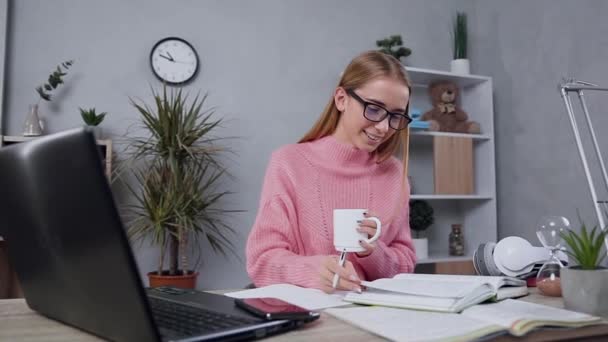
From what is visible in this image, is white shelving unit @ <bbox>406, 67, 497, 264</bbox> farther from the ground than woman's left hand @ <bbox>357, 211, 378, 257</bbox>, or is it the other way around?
white shelving unit @ <bbox>406, 67, 497, 264</bbox>

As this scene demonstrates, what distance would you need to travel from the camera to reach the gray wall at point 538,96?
8.45 ft

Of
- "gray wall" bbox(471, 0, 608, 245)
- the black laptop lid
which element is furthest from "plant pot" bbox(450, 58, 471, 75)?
the black laptop lid

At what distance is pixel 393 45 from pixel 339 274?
2320mm

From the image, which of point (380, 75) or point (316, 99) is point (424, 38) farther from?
point (380, 75)

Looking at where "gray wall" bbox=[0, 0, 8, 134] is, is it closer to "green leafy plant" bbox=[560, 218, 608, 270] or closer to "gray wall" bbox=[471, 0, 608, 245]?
"green leafy plant" bbox=[560, 218, 608, 270]

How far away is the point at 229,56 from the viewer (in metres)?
2.79

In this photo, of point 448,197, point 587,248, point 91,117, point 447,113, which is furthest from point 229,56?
point 587,248

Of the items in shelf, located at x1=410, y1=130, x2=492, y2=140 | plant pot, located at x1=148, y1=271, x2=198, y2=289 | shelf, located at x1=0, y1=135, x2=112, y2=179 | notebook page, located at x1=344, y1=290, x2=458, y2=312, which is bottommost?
plant pot, located at x1=148, y1=271, x2=198, y2=289

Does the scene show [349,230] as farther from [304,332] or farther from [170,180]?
[170,180]

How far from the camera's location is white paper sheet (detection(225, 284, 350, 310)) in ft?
2.70

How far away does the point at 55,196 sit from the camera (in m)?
0.53

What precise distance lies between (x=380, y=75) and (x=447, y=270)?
1.86 meters

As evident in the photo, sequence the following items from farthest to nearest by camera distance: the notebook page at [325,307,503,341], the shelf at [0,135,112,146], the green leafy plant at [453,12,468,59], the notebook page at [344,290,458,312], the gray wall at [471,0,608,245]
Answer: the green leafy plant at [453,12,468,59] → the gray wall at [471,0,608,245] → the shelf at [0,135,112,146] → the notebook page at [344,290,458,312] → the notebook page at [325,307,503,341]

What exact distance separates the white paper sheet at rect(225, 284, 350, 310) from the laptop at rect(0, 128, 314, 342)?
0.50 ft
